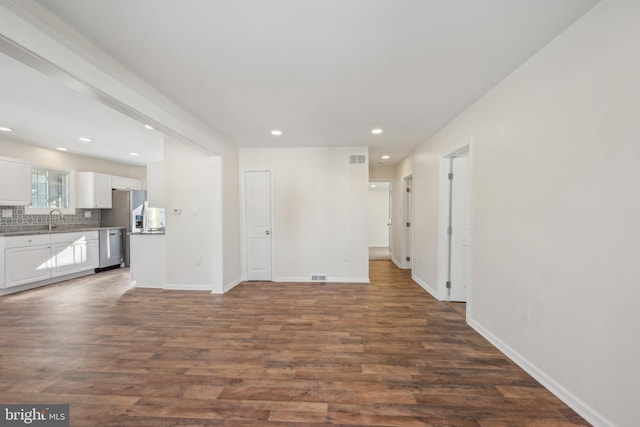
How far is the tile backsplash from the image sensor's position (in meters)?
4.58

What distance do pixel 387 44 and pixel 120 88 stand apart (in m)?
2.27

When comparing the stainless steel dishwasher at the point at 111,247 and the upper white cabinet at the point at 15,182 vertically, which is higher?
the upper white cabinet at the point at 15,182

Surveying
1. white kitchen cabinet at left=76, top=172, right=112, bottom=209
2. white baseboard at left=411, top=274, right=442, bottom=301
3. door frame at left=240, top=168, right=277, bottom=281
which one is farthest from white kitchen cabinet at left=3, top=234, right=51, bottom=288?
white baseboard at left=411, top=274, right=442, bottom=301

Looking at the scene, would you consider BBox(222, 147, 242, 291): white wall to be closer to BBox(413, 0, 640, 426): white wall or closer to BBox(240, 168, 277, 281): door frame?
BBox(240, 168, 277, 281): door frame

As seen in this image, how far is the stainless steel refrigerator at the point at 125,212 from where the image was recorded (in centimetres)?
619

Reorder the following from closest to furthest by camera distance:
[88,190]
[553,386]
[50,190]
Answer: [553,386]
[50,190]
[88,190]

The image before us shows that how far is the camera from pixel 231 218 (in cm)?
460

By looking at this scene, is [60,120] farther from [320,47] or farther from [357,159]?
[357,159]

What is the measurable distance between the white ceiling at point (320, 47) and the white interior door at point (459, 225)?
98 centimetres

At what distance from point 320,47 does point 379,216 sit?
28.2 ft

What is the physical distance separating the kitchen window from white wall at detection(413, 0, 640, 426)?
777 cm

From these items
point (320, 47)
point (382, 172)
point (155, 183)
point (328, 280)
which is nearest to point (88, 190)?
point (155, 183)

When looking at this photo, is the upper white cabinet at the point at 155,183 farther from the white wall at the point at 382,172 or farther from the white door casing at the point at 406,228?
the white door casing at the point at 406,228

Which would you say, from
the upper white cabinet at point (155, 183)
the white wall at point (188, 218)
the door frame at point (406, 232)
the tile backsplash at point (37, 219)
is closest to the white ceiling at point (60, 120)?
the upper white cabinet at point (155, 183)
